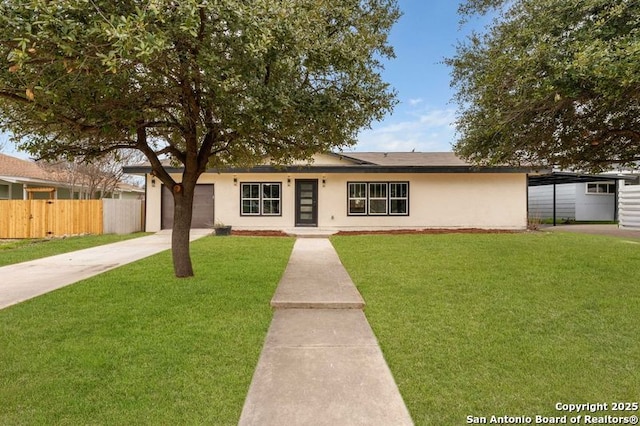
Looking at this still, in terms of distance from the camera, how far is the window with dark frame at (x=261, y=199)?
14734 mm

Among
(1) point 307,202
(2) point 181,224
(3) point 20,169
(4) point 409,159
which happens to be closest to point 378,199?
(4) point 409,159

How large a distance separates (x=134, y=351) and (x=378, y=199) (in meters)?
12.5

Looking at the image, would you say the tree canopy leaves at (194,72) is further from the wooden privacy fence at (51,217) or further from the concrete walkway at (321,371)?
the wooden privacy fence at (51,217)

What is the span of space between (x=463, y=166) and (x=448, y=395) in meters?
A: 13.2

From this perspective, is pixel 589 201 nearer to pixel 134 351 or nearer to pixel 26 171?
pixel 134 351

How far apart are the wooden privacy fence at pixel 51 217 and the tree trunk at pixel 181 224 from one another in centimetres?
964

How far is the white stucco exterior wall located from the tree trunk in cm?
859

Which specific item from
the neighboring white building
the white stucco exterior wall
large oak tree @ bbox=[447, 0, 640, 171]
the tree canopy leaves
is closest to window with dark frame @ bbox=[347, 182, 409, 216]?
the white stucco exterior wall

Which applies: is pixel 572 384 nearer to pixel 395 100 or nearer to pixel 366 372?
pixel 366 372

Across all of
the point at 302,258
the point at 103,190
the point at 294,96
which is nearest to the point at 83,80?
the point at 294,96

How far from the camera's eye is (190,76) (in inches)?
162

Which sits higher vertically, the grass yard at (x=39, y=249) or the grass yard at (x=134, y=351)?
the grass yard at (x=39, y=249)

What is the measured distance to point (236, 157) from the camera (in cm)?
697

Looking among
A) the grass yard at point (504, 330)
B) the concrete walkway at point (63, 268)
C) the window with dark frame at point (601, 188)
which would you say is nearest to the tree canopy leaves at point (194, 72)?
the concrete walkway at point (63, 268)
